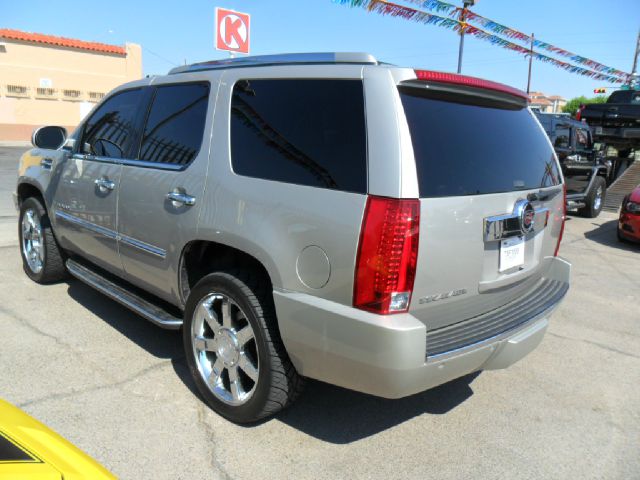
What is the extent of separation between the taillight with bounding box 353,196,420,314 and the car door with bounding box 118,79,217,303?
1119 millimetres

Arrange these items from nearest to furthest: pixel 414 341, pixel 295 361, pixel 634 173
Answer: pixel 414 341
pixel 295 361
pixel 634 173

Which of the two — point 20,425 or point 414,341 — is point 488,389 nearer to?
point 414,341

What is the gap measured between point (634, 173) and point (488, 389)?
12685 millimetres

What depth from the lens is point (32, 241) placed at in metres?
4.99

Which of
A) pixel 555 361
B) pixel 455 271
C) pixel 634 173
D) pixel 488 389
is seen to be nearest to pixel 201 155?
pixel 455 271

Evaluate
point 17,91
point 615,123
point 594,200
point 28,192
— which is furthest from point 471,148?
point 17,91

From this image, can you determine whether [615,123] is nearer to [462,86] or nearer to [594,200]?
[594,200]

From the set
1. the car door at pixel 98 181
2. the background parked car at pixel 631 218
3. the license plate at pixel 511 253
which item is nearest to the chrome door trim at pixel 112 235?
the car door at pixel 98 181

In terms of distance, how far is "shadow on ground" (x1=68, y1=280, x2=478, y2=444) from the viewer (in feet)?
9.48

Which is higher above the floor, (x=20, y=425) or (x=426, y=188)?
(x=426, y=188)

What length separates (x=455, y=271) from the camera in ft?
7.87

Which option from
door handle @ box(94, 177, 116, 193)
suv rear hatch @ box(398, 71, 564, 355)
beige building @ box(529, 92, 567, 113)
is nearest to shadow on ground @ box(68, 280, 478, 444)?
suv rear hatch @ box(398, 71, 564, 355)

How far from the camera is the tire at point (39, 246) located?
185 inches

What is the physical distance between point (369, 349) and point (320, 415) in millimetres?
988
